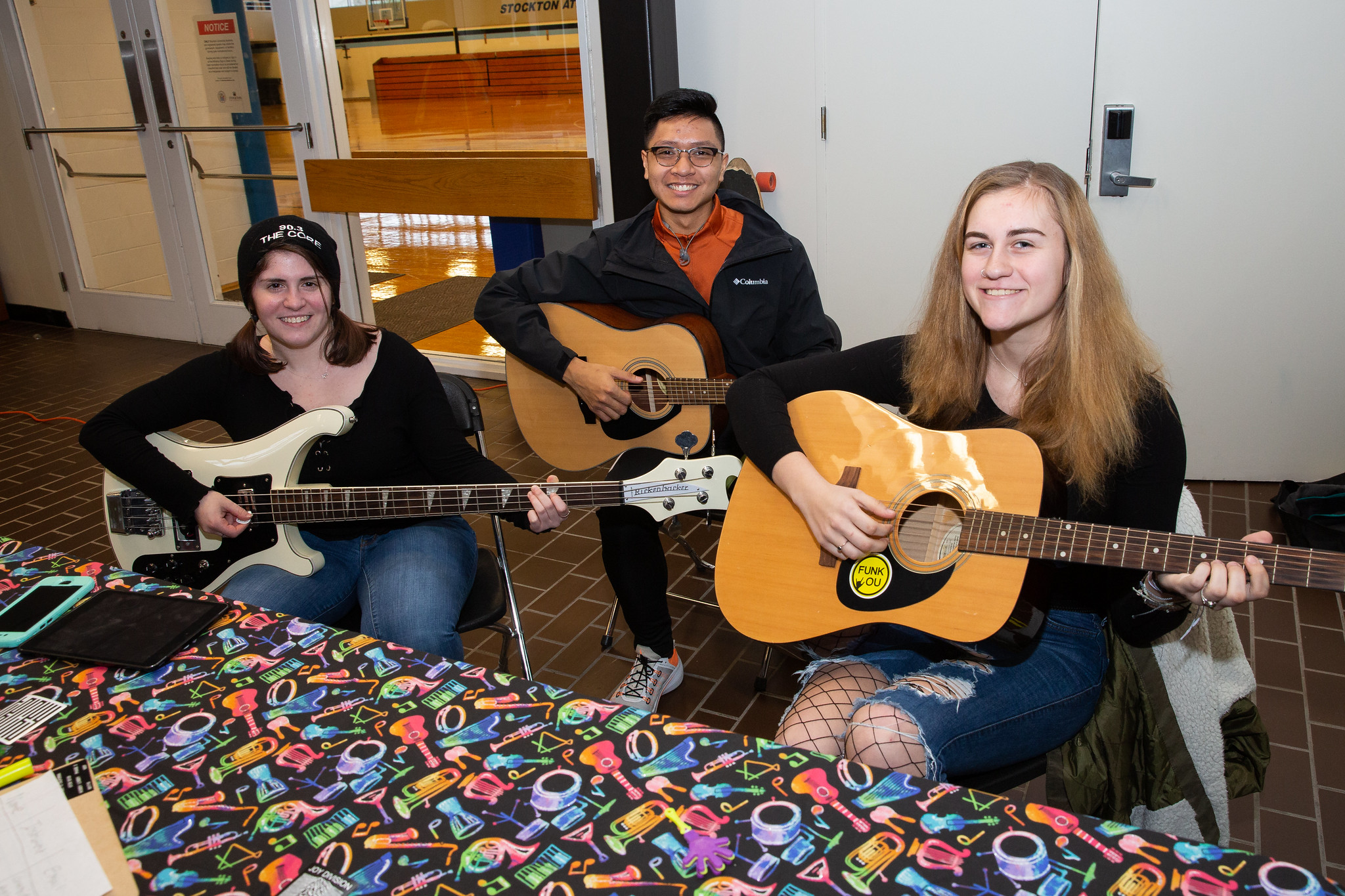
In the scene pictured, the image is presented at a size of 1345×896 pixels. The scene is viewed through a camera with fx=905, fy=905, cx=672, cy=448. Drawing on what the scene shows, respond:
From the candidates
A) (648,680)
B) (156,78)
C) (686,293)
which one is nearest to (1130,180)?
(686,293)

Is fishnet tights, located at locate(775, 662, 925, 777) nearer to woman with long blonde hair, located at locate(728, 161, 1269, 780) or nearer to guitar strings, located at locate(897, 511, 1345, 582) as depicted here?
woman with long blonde hair, located at locate(728, 161, 1269, 780)

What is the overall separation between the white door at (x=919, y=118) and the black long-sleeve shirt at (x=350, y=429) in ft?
7.92

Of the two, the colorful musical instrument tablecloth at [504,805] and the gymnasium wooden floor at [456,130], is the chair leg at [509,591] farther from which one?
the gymnasium wooden floor at [456,130]

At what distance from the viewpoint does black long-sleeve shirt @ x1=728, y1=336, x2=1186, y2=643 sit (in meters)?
1.60

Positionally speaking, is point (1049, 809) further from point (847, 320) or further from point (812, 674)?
point (847, 320)

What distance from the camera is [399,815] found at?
3.64 ft

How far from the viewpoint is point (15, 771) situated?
1.19 metres

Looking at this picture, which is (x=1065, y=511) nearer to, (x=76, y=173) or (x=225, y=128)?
(x=225, y=128)

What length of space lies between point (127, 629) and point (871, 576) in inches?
50.8

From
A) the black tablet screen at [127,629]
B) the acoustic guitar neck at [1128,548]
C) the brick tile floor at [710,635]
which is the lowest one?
the brick tile floor at [710,635]

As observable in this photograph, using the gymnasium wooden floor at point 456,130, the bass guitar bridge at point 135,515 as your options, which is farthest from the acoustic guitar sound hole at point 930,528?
the gymnasium wooden floor at point 456,130

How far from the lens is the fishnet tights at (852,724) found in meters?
1.51

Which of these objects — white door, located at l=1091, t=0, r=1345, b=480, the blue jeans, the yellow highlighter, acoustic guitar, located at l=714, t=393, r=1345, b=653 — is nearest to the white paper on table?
the yellow highlighter

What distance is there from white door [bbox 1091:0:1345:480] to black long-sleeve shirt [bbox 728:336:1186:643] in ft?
7.23
